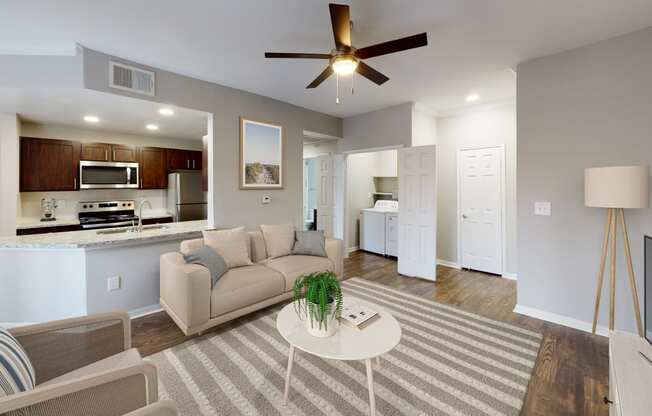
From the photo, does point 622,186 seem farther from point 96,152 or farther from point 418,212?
point 96,152

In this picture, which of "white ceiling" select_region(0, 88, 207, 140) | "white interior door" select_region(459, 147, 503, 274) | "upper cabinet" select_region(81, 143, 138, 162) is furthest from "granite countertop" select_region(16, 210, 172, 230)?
"white interior door" select_region(459, 147, 503, 274)

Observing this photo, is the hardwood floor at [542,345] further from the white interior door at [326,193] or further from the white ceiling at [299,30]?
the white ceiling at [299,30]

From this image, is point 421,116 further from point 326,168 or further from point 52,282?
point 52,282

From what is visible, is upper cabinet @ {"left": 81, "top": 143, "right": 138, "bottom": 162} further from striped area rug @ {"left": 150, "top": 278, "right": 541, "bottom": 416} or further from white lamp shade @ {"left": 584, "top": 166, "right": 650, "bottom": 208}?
white lamp shade @ {"left": 584, "top": 166, "right": 650, "bottom": 208}

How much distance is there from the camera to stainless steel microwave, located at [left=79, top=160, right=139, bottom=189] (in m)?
4.28

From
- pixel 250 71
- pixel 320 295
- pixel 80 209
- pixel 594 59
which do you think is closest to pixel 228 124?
pixel 250 71

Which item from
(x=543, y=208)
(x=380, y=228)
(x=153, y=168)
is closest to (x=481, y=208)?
(x=543, y=208)

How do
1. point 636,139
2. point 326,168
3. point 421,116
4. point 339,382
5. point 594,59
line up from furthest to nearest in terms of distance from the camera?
1. point 326,168
2. point 421,116
3. point 594,59
4. point 636,139
5. point 339,382

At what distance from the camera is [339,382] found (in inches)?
75.0

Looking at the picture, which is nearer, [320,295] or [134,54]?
[320,295]

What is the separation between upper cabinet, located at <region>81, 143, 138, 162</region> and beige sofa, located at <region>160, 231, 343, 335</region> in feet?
9.25

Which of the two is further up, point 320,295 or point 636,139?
point 636,139

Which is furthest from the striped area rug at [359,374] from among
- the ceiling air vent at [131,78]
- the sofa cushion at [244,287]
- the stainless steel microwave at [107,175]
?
the stainless steel microwave at [107,175]

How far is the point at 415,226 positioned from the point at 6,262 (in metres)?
4.64
